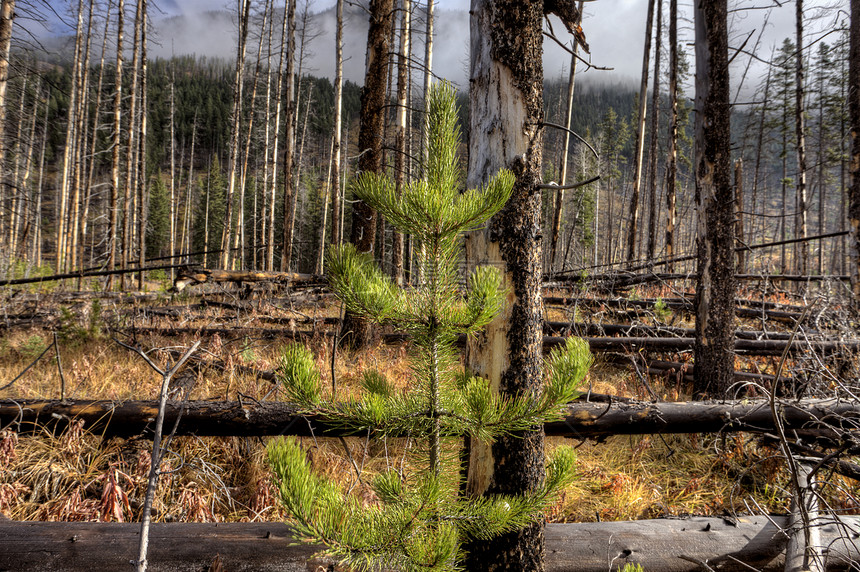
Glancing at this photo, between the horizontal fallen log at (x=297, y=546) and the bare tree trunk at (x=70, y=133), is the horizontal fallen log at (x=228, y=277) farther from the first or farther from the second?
the bare tree trunk at (x=70, y=133)

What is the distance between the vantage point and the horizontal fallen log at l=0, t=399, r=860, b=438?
2.90 meters

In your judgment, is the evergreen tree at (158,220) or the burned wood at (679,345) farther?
the evergreen tree at (158,220)

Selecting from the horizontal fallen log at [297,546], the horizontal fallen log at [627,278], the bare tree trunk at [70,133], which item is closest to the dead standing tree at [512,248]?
the horizontal fallen log at [297,546]

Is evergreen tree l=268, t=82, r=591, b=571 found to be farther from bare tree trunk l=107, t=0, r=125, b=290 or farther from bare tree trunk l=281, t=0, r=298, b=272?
bare tree trunk l=107, t=0, r=125, b=290

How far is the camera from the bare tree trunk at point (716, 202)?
4.33 m

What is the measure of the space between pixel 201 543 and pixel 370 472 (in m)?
1.48

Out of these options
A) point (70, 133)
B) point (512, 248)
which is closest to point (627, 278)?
point (512, 248)

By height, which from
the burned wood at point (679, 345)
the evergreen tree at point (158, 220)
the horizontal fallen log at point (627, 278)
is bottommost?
the burned wood at point (679, 345)

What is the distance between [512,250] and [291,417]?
2061mm

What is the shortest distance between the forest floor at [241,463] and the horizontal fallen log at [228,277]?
1.76m

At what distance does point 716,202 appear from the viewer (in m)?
4.33

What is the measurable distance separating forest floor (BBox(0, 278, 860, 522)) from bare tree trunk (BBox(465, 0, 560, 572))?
113 centimetres

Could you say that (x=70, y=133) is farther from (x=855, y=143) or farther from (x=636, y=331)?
(x=855, y=143)

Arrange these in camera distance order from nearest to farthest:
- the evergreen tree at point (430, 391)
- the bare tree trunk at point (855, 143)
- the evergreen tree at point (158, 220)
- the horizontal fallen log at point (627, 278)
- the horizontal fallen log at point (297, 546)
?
the evergreen tree at point (430, 391) → the horizontal fallen log at point (297, 546) → the bare tree trunk at point (855, 143) → the horizontal fallen log at point (627, 278) → the evergreen tree at point (158, 220)
